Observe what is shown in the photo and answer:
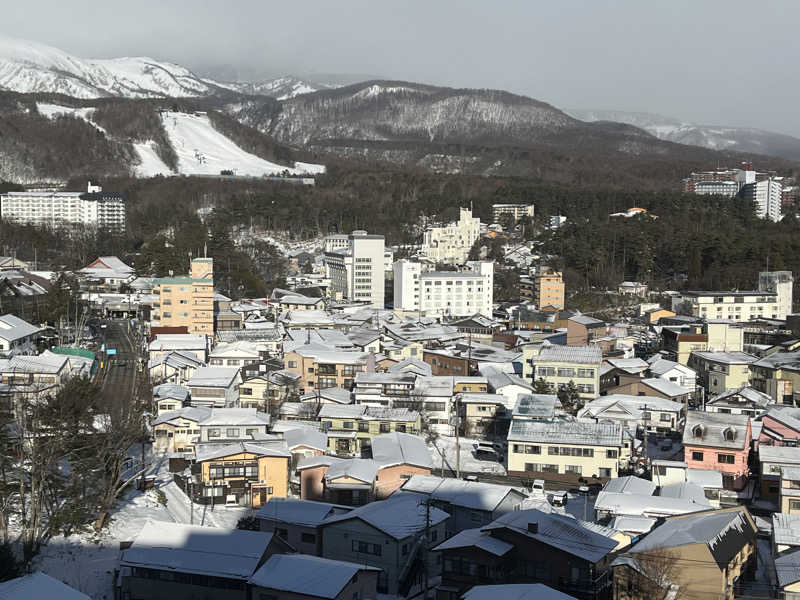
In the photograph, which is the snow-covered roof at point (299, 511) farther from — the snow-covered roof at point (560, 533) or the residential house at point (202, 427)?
the residential house at point (202, 427)

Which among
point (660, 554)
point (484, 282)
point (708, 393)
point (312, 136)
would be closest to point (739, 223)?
point (484, 282)

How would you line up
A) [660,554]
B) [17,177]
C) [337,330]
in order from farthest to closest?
[17,177], [337,330], [660,554]

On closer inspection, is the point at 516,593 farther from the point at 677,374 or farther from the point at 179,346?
the point at 179,346

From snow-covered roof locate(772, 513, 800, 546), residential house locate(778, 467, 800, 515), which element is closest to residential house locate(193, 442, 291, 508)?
snow-covered roof locate(772, 513, 800, 546)

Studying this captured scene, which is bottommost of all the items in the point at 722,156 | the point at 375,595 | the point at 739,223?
the point at 375,595

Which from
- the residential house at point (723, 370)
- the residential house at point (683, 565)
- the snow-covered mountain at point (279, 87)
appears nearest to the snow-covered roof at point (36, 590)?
the residential house at point (683, 565)

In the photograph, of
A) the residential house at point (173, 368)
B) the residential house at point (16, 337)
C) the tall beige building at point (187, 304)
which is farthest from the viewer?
the tall beige building at point (187, 304)

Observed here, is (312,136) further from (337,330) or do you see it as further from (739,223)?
(337,330)
